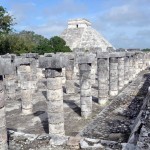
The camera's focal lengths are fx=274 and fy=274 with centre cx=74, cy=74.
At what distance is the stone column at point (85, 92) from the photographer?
1277 cm

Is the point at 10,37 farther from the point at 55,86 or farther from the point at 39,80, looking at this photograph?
the point at 55,86

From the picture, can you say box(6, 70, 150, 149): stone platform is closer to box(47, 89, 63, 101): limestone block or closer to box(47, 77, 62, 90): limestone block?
box(47, 89, 63, 101): limestone block

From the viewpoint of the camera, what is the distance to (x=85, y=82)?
1311 cm

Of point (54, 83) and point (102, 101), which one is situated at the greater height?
point (54, 83)

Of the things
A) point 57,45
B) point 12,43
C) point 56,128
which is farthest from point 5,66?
point 57,45

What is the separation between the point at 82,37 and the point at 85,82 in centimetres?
2529

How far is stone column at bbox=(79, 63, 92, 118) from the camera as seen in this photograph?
12.8 meters

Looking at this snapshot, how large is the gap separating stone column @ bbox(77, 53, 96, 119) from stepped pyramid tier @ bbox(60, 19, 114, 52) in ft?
71.2

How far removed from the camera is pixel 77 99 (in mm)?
15984

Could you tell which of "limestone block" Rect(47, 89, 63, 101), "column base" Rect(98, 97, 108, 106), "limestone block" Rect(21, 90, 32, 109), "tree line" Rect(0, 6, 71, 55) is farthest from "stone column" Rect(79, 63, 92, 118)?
"tree line" Rect(0, 6, 71, 55)

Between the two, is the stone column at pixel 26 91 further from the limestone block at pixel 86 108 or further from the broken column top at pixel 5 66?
the broken column top at pixel 5 66

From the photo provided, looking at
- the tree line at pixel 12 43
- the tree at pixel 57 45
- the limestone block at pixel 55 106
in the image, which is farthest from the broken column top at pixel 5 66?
the tree at pixel 57 45

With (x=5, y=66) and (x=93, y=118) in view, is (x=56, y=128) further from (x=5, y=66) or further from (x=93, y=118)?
(x=5, y=66)

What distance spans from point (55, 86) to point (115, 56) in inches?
295
